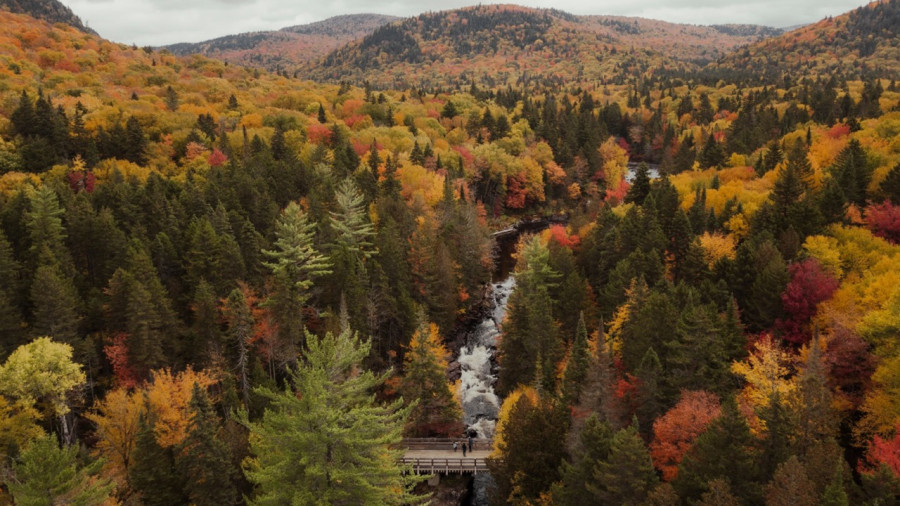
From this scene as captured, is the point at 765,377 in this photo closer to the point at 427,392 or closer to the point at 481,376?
the point at 427,392

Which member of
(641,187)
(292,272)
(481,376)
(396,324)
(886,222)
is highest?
(641,187)

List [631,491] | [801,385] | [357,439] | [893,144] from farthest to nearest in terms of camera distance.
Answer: [893,144] → [801,385] → [631,491] → [357,439]

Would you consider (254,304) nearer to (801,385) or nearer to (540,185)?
(801,385)

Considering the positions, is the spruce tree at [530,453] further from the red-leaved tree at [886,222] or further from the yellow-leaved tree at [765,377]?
the red-leaved tree at [886,222]

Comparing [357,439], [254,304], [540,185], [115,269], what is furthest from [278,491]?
[540,185]

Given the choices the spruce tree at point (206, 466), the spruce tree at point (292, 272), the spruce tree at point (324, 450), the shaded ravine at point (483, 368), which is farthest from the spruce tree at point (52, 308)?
the shaded ravine at point (483, 368)

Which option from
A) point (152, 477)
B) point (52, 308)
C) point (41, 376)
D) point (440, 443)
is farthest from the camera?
point (440, 443)

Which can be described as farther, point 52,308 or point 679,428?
point 52,308

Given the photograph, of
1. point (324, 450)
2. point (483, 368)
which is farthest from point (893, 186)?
point (324, 450)
